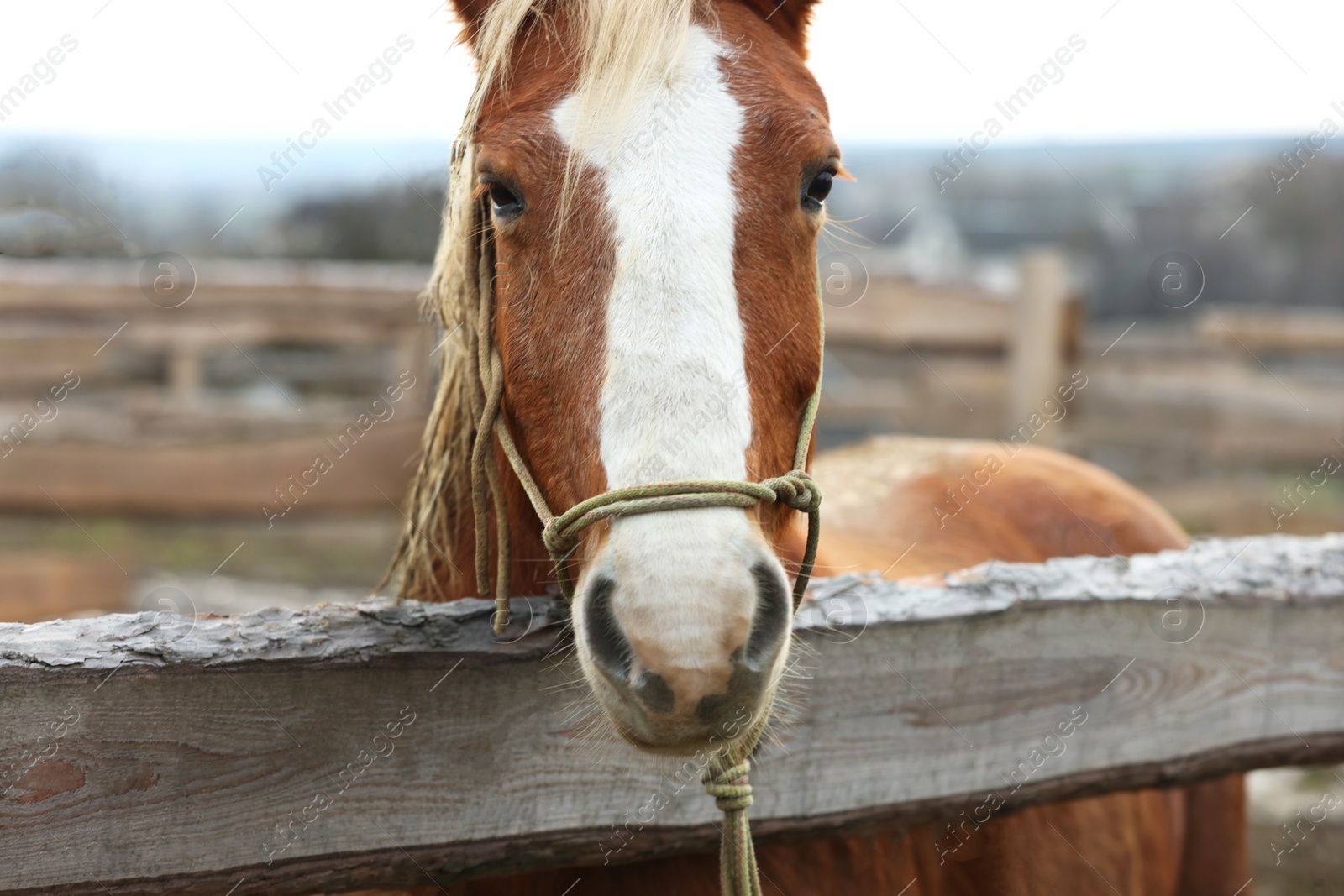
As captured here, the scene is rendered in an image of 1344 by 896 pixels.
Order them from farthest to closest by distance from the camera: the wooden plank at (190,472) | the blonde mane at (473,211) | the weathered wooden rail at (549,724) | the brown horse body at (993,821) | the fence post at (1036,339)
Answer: the fence post at (1036,339) → the wooden plank at (190,472) → the brown horse body at (993,821) → the blonde mane at (473,211) → the weathered wooden rail at (549,724)

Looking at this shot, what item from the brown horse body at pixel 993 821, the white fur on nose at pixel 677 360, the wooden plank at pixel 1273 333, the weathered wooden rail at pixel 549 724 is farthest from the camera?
the wooden plank at pixel 1273 333

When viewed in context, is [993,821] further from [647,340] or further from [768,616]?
[647,340]

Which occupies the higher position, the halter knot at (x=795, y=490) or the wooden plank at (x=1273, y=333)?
the wooden plank at (x=1273, y=333)

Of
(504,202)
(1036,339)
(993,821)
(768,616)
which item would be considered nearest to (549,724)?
(768,616)

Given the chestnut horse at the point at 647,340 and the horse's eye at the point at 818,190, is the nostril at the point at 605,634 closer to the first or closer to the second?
the chestnut horse at the point at 647,340

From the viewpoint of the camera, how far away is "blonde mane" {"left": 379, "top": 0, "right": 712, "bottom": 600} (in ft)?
4.47

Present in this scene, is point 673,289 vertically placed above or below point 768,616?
above

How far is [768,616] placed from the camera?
1.16 meters

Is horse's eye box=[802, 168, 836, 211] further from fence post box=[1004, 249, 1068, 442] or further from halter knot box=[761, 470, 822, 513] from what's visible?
fence post box=[1004, 249, 1068, 442]

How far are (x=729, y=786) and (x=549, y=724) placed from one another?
11.3 inches

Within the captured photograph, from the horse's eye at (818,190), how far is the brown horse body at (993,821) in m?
0.68

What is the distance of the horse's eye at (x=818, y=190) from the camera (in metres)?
1.46

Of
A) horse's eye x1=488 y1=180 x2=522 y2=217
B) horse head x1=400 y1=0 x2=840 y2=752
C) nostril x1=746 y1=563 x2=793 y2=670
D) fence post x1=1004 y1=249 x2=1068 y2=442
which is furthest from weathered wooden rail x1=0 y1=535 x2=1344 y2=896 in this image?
fence post x1=1004 y1=249 x2=1068 y2=442

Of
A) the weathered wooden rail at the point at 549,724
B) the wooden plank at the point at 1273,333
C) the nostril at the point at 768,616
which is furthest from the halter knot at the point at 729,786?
the wooden plank at the point at 1273,333
